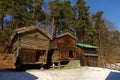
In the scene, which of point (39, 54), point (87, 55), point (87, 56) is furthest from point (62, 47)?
point (87, 56)

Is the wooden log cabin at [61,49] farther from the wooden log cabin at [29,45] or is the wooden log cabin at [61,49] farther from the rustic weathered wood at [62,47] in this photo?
the wooden log cabin at [29,45]

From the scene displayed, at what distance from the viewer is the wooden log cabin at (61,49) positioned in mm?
33044

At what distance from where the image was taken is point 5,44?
128 ft

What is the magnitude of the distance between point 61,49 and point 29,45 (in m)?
7.73

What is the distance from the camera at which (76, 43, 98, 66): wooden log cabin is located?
132 feet

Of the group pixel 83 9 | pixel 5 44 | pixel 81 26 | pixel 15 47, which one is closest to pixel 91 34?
pixel 81 26

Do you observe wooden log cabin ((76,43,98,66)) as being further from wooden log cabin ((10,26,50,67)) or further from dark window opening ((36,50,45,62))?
wooden log cabin ((10,26,50,67))

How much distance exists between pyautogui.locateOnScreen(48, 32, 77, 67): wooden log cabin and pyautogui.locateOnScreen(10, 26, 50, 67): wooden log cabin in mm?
3712

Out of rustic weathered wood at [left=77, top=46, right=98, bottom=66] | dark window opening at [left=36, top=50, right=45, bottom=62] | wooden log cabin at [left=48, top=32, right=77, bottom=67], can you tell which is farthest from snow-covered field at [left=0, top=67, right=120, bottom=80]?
rustic weathered wood at [left=77, top=46, right=98, bottom=66]

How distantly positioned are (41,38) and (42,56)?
2.86 metres

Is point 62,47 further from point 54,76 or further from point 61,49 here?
point 54,76

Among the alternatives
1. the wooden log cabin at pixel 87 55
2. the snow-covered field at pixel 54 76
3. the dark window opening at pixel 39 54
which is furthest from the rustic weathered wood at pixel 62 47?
the snow-covered field at pixel 54 76

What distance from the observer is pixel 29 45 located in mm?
27406

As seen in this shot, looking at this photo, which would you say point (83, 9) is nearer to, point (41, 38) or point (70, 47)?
point (70, 47)
